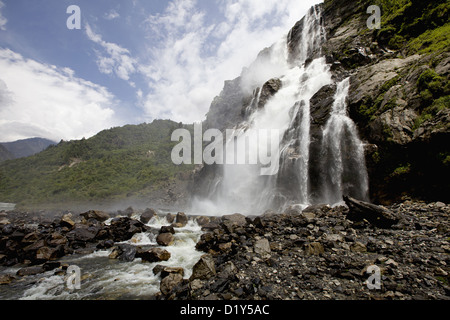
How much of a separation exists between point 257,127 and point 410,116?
77.8 feet

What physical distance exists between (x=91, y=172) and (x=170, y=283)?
92.7 metres

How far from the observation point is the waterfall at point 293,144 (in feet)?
61.7

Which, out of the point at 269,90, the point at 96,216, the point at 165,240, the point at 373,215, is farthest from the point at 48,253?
the point at 269,90

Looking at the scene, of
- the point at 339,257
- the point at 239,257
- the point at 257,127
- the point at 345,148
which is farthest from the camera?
the point at 257,127

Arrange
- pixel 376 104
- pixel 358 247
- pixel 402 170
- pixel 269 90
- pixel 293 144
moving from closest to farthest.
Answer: pixel 358 247, pixel 402 170, pixel 376 104, pixel 293 144, pixel 269 90

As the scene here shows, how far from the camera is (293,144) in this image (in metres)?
23.2

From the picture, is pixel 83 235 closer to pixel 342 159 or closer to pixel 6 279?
pixel 6 279

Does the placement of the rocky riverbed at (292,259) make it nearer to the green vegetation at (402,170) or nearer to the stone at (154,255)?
Result: the stone at (154,255)

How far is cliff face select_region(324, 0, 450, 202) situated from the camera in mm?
12637

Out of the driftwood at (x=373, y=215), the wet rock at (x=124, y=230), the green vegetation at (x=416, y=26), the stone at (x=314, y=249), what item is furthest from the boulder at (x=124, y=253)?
the green vegetation at (x=416, y=26)

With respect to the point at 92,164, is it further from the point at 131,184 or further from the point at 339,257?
the point at 339,257
